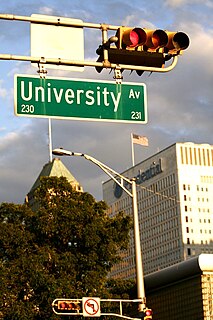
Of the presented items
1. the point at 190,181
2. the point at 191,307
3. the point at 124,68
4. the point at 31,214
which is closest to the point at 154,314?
the point at 191,307

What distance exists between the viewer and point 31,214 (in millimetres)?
44531

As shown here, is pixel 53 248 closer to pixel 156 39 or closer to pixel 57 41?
pixel 57 41

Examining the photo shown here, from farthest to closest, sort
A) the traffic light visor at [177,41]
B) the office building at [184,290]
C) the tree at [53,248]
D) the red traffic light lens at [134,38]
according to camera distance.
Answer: the office building at [184,290], the tree at [53,248], the traffic light visor at [177,41], the red traffic light lens at [134,38]

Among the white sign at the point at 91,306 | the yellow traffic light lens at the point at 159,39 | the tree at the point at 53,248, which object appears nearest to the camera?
the yellow traffic light lens at the point at 159,39

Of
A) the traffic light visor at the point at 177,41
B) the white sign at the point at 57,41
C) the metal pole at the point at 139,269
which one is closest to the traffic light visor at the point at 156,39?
the traffic light visor at the point at 177,41

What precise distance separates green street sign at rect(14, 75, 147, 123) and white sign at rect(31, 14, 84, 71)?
39 centimetres

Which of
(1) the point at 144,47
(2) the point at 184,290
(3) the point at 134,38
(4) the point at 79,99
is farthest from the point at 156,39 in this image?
(2) the point at 184,290

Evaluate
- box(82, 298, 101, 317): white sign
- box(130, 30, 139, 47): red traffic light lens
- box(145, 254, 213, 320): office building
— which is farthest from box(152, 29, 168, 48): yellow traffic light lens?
box(145, 254, 213, 320): office building

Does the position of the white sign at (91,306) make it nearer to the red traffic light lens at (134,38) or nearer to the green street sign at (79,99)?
the green street sign at (79,99)

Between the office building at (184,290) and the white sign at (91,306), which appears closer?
the white sign at (91,306)

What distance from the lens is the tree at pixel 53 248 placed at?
40875mm

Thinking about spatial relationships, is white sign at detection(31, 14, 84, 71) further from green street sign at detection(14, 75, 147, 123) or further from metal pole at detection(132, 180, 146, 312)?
metal pole at detection(132, 180, 146, 312)

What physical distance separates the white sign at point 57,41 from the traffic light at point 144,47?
0.50 meters

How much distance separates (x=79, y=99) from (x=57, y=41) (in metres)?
1.08
